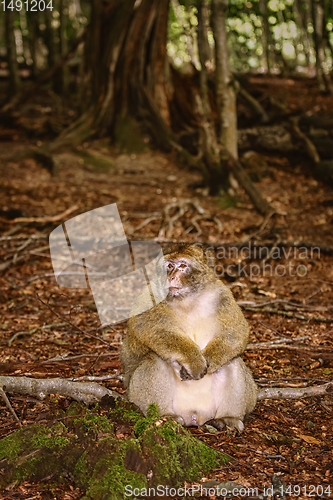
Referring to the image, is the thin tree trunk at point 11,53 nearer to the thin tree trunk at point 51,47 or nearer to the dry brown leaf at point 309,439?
the thin tree trunk at point 51,47

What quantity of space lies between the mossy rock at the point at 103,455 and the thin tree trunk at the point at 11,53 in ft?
56.7

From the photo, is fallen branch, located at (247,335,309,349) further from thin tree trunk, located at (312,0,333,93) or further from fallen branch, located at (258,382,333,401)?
thin tree trunk, located at (312,0,333,93)

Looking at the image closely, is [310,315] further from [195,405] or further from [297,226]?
[297,226]

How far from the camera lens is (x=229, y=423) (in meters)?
3.75

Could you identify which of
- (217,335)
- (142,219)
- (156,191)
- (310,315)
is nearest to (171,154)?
(156,191)

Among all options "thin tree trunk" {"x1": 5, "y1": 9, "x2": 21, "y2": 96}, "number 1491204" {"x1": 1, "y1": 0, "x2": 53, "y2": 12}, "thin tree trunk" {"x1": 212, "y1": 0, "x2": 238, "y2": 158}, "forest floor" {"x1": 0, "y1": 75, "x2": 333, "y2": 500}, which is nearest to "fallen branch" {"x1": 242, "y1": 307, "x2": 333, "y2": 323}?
"forest floor" {"x1": 0, "y1": 75, "x2": 333, "y2": 500}

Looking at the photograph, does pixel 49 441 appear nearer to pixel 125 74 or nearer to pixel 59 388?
pixel 59 388

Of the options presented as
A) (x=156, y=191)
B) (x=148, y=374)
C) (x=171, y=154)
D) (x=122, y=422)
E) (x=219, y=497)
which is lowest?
(x=219, y=497)

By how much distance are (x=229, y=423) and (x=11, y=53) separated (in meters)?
18.3

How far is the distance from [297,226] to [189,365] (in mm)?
6782

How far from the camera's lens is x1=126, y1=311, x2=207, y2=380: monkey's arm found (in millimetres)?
3562

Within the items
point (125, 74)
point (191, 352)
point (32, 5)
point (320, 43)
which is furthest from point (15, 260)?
point (32, 5)

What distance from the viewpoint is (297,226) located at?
9766mm

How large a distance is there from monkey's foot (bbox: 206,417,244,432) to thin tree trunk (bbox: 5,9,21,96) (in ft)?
56.7
